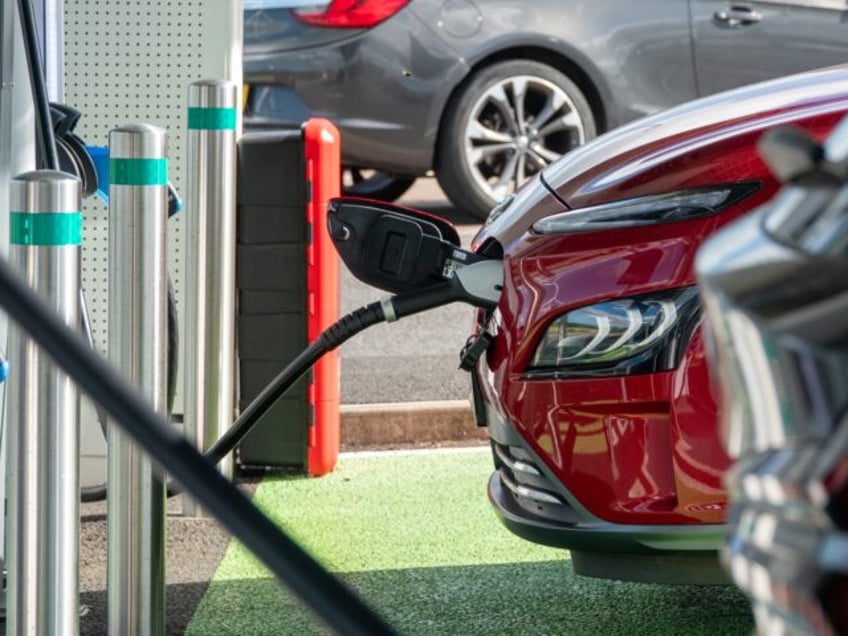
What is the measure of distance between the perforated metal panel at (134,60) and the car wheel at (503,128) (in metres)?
4.25

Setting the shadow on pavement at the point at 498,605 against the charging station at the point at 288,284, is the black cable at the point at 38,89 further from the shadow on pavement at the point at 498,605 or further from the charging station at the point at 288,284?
the charging station at the point at 288,284

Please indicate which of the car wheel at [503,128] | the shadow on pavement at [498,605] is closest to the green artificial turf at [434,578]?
the shadow on pavement at [498,605]

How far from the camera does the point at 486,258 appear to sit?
3.38 m

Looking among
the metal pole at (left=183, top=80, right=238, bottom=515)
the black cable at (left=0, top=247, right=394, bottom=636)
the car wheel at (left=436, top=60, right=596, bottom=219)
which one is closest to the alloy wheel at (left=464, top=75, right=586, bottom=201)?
the car wheel at (left=436, top=60, right=596, bottom=219)

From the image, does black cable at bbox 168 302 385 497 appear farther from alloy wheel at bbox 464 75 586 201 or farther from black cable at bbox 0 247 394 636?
alloy wheel at bbox 464 75 586 201

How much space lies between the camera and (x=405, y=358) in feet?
22.0

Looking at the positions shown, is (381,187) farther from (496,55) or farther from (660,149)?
(660,149)

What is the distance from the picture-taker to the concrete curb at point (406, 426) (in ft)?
18.7

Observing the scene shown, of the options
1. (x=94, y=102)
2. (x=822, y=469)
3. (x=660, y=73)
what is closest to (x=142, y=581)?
(x=94, y=102)

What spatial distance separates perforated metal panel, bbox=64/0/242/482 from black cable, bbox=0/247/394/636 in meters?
3.49

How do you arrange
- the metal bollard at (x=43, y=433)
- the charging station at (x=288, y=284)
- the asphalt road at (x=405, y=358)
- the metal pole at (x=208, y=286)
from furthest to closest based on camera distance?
the asphalt road at (x=405, y=358), the charging station at (x=288, y=284), the metal pole at (x=208, y=286), the metal bollard at (x=43, y=433)

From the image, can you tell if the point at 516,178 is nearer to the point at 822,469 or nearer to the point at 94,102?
the point at 94,102

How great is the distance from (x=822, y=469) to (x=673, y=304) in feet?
6.37

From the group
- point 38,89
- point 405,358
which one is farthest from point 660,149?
point 405,358
